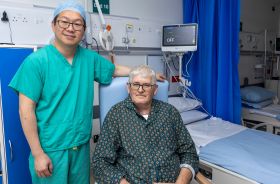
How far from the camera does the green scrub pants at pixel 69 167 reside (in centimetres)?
133

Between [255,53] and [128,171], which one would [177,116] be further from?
[255,53]

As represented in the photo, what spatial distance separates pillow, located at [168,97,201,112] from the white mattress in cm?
18

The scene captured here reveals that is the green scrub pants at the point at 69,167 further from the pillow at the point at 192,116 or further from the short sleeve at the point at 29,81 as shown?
the pillow at the point at 192,116

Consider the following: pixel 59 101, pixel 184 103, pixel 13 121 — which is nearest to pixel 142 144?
pixel 59 101

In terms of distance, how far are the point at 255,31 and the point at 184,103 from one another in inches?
86.6

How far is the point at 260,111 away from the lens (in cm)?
306

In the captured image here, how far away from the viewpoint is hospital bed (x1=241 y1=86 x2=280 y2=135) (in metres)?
2.90

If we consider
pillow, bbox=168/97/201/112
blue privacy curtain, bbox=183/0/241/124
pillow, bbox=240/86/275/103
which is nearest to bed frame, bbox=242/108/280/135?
pillow, bbox=240/86/275/103

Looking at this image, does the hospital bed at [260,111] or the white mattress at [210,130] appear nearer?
the white mattress at [210,130]

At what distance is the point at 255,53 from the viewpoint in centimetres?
393

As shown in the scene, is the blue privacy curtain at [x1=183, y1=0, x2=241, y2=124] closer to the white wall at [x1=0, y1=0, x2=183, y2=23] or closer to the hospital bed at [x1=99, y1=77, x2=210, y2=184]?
the white wall at [x1=0, y1=0, x2=183, y2=23]

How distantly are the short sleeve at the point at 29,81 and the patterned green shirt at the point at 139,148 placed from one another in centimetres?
41

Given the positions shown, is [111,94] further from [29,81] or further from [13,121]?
[13,121]

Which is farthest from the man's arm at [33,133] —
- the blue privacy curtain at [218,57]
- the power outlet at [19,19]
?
the blue privacy curtain at [218,57]
